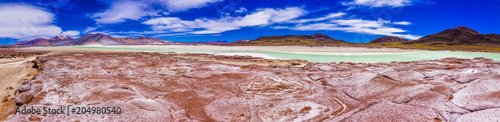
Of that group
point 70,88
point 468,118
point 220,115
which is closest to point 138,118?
point 220,115

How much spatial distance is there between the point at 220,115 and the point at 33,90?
171 inches

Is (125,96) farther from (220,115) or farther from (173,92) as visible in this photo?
(220,115)

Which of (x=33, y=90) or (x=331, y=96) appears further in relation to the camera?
(x=331, y=96)

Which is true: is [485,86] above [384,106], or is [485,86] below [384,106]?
above

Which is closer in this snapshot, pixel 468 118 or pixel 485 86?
pixel 468 118

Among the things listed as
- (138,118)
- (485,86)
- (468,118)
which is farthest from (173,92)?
(485,86)

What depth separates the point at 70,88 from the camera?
4.89m

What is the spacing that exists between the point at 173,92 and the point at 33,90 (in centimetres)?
295

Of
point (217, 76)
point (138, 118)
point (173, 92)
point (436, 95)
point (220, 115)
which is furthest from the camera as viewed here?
point (217, 76)

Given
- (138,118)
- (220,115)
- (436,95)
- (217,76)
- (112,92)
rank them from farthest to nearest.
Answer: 1. (217,76)
2. (112,92)
3. (436,95)
4. (220,115)
5. (138,118)

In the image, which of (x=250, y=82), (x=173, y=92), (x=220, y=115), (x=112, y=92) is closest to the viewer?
(x=220, y=115)

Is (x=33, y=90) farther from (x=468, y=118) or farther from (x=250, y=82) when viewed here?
(x=468, y=118)

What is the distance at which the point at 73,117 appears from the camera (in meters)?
3.49

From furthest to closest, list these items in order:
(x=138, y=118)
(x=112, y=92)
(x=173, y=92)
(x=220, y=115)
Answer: (x=173, y=92), (x=112, y=92), (x=220, y=115), (x=138, y=118)
